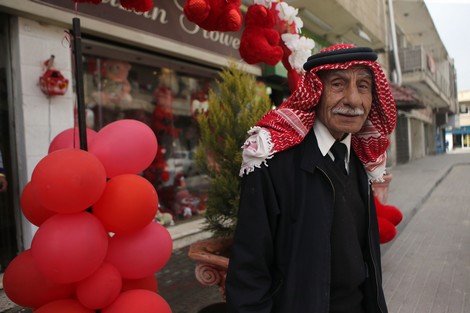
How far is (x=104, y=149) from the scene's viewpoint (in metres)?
1.83

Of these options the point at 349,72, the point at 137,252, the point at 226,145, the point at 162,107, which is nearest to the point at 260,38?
the point at 226,145

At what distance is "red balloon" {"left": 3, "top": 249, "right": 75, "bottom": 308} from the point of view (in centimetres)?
180

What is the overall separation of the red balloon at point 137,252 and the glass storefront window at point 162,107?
353cm

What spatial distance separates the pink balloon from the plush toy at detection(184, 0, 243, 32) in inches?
32.4

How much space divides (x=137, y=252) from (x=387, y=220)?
2798 millimetres

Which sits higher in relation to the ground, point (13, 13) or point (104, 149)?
point (13, 13)

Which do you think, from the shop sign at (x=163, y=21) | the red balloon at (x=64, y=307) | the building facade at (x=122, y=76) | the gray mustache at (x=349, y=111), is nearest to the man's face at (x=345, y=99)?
the gray mustache at (x=349, y=111)

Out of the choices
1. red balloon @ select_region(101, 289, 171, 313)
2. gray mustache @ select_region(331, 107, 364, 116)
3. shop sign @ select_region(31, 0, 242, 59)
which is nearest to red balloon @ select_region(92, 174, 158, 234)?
red balloon @ select_region(101, 289, 171, 313)

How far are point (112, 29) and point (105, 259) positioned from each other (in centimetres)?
358

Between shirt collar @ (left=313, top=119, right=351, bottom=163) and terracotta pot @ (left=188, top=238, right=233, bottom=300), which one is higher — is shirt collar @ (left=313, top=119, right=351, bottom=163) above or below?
above

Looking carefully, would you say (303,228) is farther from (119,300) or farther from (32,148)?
(32,148)

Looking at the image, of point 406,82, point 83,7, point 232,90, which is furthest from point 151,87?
point 406,82

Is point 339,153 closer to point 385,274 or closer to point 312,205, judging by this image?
point 312,205

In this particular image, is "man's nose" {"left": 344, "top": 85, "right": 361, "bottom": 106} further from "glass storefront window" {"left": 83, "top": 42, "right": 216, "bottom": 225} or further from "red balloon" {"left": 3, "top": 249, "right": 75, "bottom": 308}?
"glass storefront window" {"left": 83, "top": 42, "right": 216, "bottom": 225}
